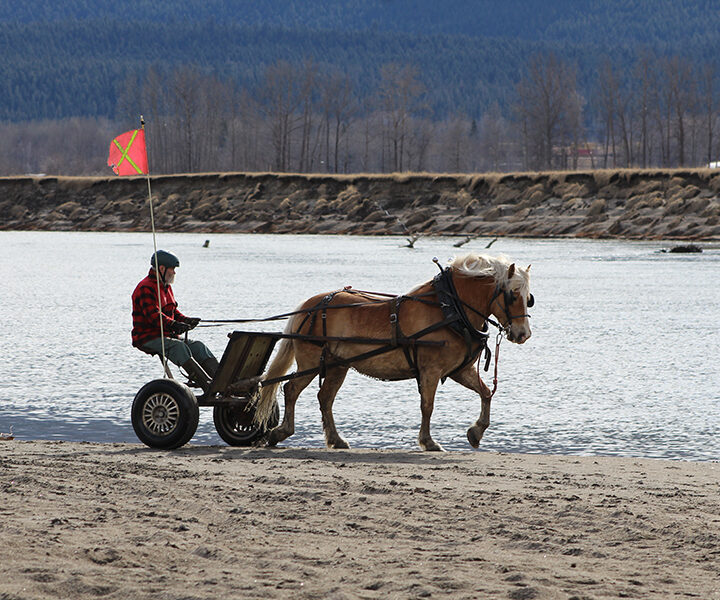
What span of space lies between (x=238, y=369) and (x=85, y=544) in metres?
3.52

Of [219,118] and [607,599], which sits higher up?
[219,118]

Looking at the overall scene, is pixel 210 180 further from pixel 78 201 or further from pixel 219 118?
pixel 219 118

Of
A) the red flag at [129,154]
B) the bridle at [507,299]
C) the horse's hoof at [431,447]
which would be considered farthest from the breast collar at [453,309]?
the red flag at [129,154]

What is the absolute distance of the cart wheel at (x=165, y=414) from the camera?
8805 mm

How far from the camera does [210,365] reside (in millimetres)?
9469

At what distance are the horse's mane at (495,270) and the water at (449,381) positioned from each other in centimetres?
163

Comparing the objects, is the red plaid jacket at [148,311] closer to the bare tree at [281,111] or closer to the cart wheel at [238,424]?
the cart wheel at [238,424]

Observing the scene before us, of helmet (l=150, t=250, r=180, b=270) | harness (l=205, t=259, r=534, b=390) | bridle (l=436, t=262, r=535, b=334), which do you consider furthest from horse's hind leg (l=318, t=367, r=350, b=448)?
helmet (l=150, t=250, r=180, b=270)

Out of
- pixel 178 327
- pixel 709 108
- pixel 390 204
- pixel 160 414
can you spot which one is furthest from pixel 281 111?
pixel 160 414

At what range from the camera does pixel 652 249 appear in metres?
45.7

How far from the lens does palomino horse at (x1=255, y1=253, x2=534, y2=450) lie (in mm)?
8906

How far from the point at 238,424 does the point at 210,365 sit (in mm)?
597

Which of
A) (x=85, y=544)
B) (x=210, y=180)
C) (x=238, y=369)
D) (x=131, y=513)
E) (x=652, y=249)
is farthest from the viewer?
(x=210, y=180)

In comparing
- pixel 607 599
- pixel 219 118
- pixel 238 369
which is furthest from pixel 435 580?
pixel 219 118
